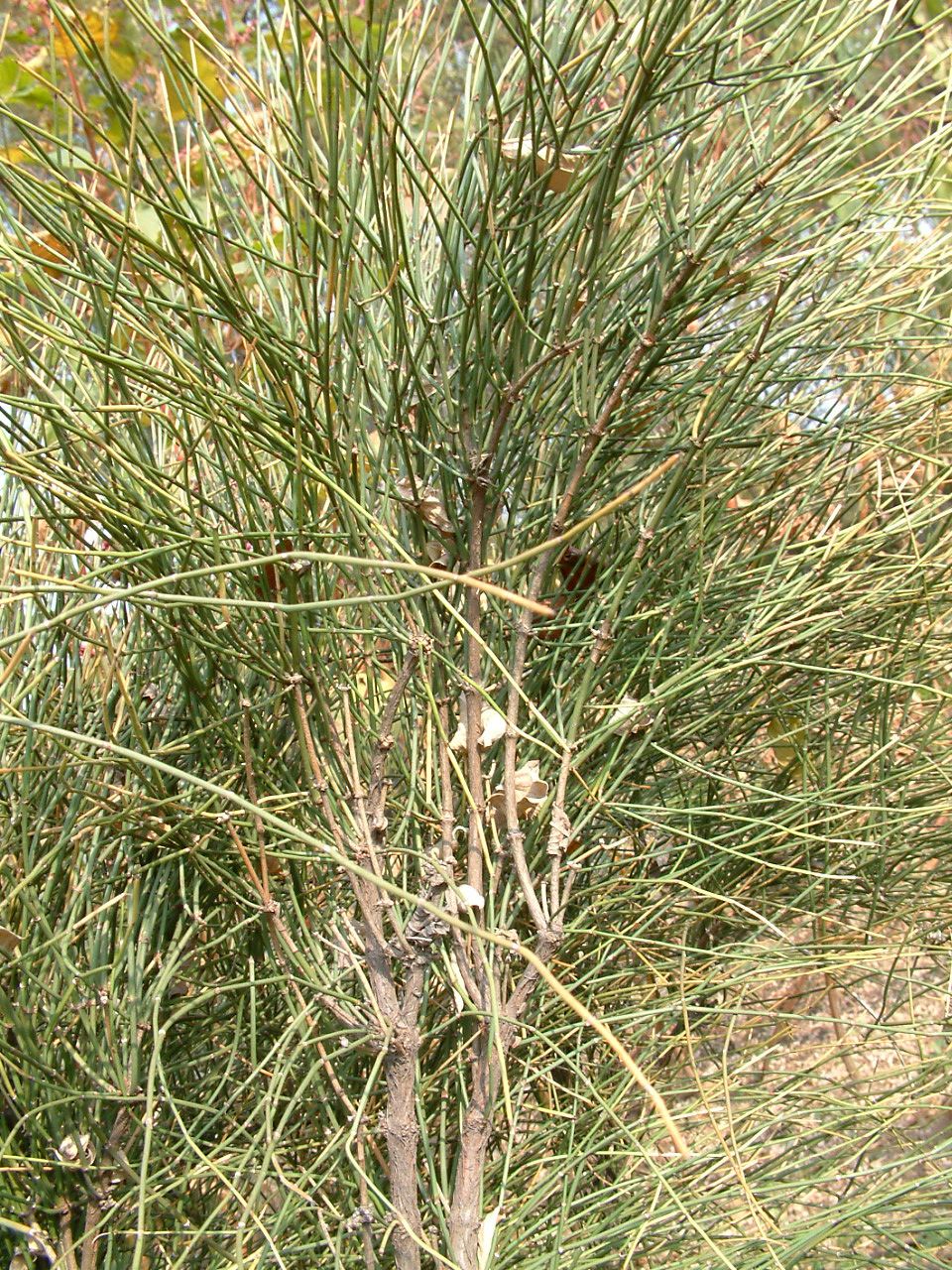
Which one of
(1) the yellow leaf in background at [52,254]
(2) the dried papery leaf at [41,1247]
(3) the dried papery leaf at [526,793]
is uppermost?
(1) the yellow leaf in background at [52,254]

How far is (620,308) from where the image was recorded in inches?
25.7

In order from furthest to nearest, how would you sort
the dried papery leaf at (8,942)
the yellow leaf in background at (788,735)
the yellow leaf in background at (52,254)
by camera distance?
the yellow leaf in background at (788,735)
the dried papery leaf at (8,942)
the yellow leaf in background at (52,254)

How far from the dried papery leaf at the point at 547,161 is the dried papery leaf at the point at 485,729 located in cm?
27

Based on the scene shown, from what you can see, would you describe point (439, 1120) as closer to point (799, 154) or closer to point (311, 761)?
point (311, 761)

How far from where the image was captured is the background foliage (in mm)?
568

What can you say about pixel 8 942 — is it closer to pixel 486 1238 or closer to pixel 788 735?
pixel 486 1238

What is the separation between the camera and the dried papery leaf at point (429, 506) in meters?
0.63

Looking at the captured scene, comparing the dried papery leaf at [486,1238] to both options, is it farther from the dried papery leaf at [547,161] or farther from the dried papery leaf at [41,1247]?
the dried papery leaf at [547,161]

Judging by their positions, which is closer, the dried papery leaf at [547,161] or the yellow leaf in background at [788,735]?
the dried papery leaf at [547,161]

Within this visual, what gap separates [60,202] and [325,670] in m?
0.27

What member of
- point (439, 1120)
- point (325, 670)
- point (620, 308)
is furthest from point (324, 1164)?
point (620, 308)

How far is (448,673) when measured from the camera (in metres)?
0.68

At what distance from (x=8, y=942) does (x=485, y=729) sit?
28cm

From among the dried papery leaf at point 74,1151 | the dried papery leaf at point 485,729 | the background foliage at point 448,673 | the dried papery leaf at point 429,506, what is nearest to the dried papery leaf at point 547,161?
the background foliage at point 448,673
